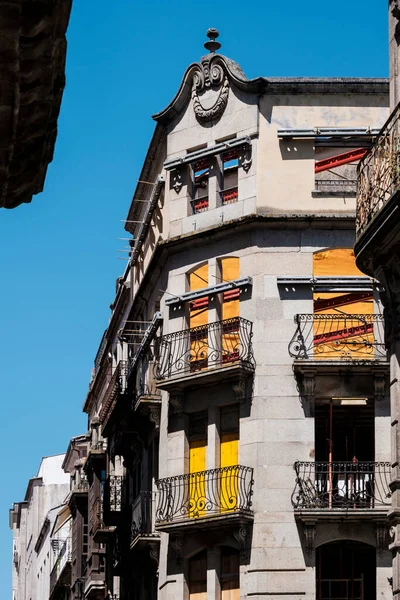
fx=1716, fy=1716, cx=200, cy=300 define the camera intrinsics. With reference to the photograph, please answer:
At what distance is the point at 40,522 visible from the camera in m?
102

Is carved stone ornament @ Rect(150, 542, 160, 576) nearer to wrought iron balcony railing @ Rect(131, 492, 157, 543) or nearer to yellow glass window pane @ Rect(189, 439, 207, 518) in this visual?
wrought iron balcony railing @ Rect(131, 492, 157, 543)

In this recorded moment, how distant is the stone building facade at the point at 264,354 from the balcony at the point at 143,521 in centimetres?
8

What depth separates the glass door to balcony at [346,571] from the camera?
3856cm

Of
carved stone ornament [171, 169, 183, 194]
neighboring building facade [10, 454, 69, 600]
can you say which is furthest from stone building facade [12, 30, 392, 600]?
neighboring building facade [10, 454, 69, 600]

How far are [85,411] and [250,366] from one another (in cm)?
3329

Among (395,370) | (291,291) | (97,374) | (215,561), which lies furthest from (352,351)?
(97,374)

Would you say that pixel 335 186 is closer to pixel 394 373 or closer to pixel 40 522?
pixel 394 373

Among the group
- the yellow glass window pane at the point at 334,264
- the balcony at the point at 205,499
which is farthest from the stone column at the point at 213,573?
the yellow glass window pane at the point at 334,264

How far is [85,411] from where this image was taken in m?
72.5

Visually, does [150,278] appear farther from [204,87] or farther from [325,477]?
[325,477]

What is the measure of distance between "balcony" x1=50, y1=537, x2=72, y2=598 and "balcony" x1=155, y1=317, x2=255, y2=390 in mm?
31900

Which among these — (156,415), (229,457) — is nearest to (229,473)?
(229,457)

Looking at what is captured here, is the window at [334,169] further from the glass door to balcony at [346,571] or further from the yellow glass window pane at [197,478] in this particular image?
the glass door to balcony at [346,571]

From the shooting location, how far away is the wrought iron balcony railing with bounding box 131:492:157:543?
1722 inches
